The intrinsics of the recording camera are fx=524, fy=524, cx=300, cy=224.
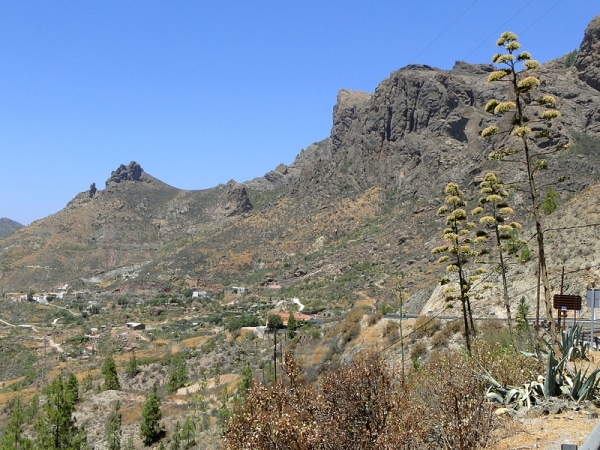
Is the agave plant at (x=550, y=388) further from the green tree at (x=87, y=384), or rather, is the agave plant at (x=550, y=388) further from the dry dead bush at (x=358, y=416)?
the green tree at (x=87, y=384)

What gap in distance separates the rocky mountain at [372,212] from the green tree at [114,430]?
2268 cm

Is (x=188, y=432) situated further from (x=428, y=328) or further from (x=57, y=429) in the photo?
(x=428, y=328)

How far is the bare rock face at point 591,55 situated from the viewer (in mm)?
84812

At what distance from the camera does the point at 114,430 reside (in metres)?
30.7

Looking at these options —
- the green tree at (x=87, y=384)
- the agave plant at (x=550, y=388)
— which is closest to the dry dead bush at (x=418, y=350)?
A: the agave plant at (x=550, y=388)

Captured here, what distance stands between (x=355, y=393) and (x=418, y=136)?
10525 cm

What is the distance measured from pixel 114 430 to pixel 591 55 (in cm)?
9124

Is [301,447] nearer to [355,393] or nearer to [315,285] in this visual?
[355,393]

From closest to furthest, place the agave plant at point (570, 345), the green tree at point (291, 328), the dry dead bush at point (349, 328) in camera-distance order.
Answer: the agave plant at point (570, 345) → the dry dead bush at point (349, 328) → the green tree at point (291, 328)

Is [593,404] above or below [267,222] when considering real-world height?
below

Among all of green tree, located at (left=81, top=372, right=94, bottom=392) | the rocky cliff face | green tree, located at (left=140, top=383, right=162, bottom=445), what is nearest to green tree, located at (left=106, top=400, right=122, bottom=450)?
green tree, located at (left=140, top=383, right=162, bottom=445)

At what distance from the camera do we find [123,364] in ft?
190

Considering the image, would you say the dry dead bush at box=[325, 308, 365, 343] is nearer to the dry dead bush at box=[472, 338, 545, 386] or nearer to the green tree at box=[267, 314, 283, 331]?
the green tree at box=[267, 314, 283, 331]

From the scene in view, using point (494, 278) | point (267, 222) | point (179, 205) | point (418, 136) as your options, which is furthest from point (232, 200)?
point (494, 278)
